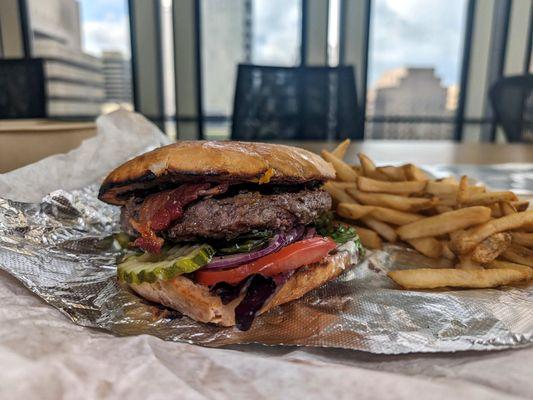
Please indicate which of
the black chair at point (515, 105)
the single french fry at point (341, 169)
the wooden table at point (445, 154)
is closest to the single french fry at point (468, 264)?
the single french fry at point (341, 169)

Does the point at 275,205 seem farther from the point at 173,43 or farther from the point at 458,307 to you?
the point at 173,43

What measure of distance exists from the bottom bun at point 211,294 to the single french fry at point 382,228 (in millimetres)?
380

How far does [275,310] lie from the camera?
46.0 inches

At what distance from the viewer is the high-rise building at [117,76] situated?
7.48 m

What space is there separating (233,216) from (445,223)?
747mm

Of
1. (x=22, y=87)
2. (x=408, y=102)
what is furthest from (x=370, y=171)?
(x=408, y=102)

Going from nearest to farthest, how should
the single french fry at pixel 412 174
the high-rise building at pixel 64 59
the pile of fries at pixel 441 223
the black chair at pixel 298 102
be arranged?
1. the pile of fries at pixel 441 223
2. the single french fry at pixel 412 174
3. the black chair at pixel 298 102
4. the high-rise building at pixel 64 59

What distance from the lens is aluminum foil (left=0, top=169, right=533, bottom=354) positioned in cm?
97

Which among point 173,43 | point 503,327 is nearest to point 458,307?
point 503,327

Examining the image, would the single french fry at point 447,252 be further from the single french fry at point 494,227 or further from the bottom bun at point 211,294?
the bottom bun at point 211,294

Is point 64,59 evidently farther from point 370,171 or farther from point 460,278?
point 460,278

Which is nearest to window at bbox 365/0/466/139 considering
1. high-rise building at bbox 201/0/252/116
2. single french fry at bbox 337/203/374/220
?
high-rise building at bbox 201/0/252/116

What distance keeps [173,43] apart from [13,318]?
7097 mm

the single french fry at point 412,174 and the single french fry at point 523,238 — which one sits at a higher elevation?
the single french fry at point 412,174
